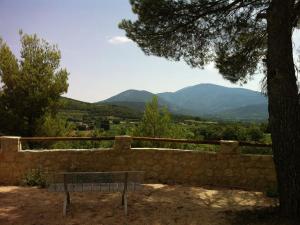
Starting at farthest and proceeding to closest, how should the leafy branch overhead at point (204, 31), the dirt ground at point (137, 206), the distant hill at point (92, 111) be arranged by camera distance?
1. the distant hill at point (92, 111)
2. the leafy branch overhead at point (204, 31)
3. the dirt ground at point (137, 206)

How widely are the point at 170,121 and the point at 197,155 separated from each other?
21.4 ft

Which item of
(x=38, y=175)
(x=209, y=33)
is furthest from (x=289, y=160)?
(x=38, y=175)

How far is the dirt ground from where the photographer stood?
5.99 m

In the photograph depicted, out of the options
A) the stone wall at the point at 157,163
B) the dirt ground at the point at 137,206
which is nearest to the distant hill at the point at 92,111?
the stone wall at the point at 157,163

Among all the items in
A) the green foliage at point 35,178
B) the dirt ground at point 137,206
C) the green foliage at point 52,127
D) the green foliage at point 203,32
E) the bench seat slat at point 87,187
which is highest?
the green foliage at point 203,32

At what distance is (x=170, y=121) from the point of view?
1507 cm

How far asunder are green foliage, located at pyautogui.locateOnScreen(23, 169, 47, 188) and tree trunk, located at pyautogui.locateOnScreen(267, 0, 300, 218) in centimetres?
490

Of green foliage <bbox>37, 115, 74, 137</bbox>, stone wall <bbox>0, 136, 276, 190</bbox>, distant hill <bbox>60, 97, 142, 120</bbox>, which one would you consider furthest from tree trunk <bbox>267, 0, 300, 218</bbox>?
distant hill <bbox>60, 97, 142, 120</bbox>

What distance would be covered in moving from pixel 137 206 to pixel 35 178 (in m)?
2.80

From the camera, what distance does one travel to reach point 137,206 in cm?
672

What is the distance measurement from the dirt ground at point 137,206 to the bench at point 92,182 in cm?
30

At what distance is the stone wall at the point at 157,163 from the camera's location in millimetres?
8359

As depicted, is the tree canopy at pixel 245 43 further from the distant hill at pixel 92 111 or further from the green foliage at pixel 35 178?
the distant hill at pixel 92 111

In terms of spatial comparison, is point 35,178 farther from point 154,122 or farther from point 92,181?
point 154,122
